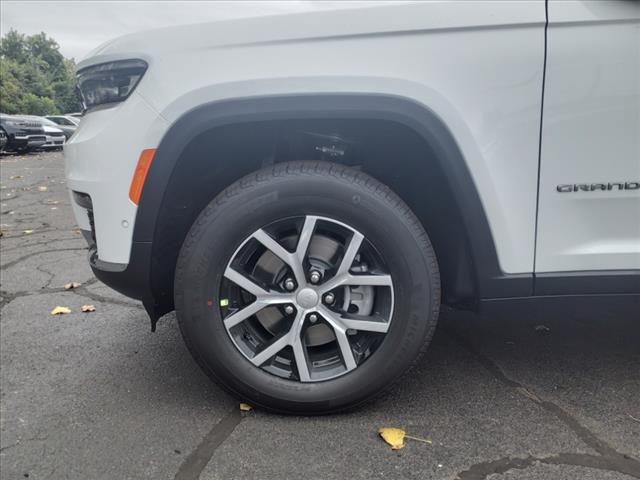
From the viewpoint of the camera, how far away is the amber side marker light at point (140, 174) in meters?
1.99

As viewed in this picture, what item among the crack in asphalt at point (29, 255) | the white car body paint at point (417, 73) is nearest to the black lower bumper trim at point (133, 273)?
the white car body paint at point (417, 73)

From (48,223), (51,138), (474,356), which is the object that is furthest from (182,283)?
(51,138)

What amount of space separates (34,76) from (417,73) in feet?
197

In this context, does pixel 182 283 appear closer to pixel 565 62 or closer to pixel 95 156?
pixel 95 156

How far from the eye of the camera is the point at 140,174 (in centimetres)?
200

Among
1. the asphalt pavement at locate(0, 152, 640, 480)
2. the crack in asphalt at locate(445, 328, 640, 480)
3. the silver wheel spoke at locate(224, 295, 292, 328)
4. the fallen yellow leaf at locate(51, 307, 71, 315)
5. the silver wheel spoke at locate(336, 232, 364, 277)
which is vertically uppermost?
the silver wheel spoke at locate(336, 232, 364, 277)

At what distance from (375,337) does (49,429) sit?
1353 mm

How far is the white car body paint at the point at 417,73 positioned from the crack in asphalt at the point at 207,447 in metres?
1.04

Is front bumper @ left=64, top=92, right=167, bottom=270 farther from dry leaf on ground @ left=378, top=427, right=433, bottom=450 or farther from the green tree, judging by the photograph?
the green tree

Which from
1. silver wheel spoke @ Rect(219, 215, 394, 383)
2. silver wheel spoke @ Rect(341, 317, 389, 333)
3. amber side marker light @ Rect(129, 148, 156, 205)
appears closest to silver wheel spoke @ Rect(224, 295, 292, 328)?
silver wheel spoke @ Rect(219, 215, 394, 383)

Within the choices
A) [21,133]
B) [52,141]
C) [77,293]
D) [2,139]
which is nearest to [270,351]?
[77,293]

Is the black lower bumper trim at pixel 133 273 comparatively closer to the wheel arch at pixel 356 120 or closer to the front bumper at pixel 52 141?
the wheel arch at pixel 356 120

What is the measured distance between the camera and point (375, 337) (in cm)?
213

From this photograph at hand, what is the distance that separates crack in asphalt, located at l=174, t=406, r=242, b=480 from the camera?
187 centimetres
